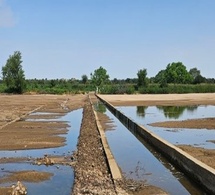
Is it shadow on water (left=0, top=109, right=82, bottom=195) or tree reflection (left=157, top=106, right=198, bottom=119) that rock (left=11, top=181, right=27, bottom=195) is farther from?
tree reflection (left=157, top=106, right=198, bottom=119)

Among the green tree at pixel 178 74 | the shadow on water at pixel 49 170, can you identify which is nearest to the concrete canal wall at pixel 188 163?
the shadow on water at pixel 49 170

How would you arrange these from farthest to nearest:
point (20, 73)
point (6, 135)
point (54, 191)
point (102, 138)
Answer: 1. point (20, 73)
2. point (6, 135)
3. point (102, 138)
4. point (54, 191)

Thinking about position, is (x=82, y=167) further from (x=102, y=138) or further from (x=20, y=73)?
(x=20, y=73)

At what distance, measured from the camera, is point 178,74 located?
13062cm

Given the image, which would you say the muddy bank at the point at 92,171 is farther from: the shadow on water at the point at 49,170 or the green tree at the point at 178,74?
the green tree at the point at 178,74

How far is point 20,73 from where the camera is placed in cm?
9438

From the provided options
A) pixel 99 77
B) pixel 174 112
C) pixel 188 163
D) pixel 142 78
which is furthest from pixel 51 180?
pixel 99 77

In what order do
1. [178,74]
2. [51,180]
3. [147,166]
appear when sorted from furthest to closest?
[178,74] → [147,166] → [51,180]

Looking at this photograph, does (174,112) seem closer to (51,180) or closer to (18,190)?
(51,180)

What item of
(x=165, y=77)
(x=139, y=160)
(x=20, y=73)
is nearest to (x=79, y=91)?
(x=20, y=73)

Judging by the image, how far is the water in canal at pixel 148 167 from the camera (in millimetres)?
10172

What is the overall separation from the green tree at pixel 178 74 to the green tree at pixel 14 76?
54589 mm

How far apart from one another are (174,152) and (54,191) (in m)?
4.99

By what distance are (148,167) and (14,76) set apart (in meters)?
86.0
